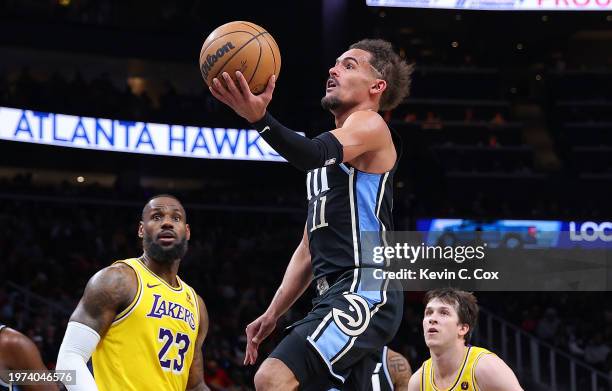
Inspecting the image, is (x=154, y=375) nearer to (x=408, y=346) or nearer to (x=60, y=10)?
(x=408, y=346)

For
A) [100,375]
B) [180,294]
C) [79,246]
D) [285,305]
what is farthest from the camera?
[79,246]

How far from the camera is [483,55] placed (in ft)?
91.6

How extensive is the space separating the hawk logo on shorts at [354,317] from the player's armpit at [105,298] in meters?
1.41

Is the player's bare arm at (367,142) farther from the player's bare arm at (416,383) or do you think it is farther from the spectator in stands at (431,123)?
the spectator in stands at (431,123)

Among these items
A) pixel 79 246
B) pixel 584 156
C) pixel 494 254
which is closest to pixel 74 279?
pixel 79 246

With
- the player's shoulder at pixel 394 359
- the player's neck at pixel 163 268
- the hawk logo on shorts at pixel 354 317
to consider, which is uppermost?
the player's neck at pixel 163 268

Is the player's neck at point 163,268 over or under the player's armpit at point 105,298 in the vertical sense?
over

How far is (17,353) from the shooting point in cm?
462

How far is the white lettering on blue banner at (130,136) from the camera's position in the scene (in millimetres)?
16875

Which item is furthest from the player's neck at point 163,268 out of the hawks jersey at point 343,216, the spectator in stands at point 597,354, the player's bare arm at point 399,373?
the spectator in stands at point 597,354

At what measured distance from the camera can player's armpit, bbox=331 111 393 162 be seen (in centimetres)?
413

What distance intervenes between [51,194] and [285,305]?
1492cm

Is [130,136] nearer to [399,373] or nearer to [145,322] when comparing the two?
[399,373]

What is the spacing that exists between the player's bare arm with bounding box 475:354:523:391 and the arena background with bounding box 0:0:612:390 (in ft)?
22.6
